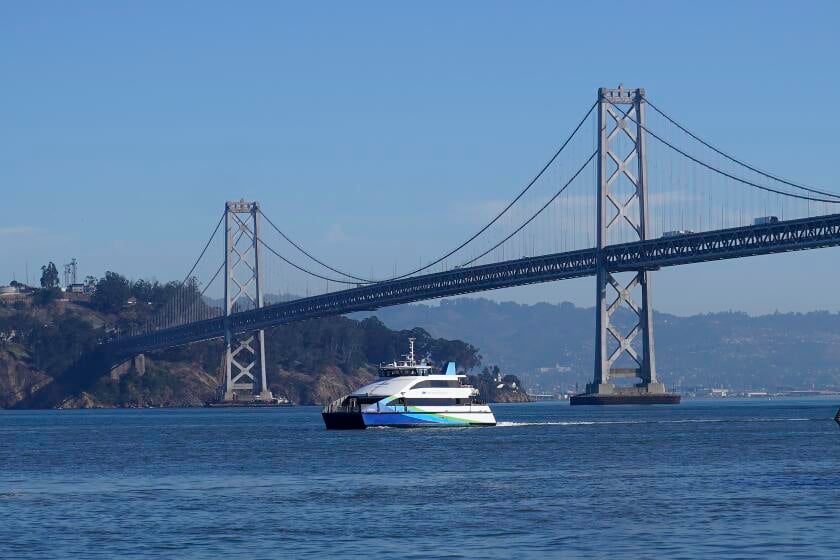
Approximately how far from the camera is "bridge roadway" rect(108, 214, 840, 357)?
116 m

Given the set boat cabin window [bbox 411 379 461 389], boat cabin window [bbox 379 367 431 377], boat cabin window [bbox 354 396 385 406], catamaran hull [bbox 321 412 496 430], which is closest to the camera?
catamaran hull [bbox 321 412 496 430]

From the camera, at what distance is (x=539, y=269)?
13612cm

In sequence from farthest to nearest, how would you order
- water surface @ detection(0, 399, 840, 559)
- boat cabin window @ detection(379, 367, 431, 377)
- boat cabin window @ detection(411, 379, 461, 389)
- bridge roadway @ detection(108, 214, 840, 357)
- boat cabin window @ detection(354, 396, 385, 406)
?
bridge roadway @ detection(108, 214, 840, 357) < boat cabin window @ detection(354, 396, 385, 406) < boat cabin window @ detection(379, 367, 431, 377) < boat cabin window @ detection(411, 379, 461, 389) < water surface @ detection(0, 399, 840, 559)

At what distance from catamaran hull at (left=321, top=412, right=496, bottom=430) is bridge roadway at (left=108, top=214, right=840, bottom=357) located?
125 feet

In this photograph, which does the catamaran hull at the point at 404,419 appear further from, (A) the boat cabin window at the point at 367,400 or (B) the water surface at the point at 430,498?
(B) the water surface at the point at 430,498

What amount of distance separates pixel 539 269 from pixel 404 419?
55555 millimetres

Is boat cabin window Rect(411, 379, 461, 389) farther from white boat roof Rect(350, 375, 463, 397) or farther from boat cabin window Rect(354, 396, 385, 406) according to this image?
boat cabin window Rect(354, 396, 385, 406)

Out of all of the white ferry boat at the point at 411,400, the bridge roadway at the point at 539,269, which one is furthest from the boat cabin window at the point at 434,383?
the bridge roadway at the point at 539,269

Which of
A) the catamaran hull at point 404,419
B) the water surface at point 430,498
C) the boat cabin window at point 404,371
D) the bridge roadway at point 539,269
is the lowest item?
the water surface at point 430,498

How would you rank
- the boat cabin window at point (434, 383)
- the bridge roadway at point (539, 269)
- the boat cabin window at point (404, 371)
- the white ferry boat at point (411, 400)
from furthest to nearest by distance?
the bridge roadway at point (539, 269) < the boat cabin window at point (404, 371) < the boat cabin window at point (434, 383) < the white ferry boat at point (411, 400)

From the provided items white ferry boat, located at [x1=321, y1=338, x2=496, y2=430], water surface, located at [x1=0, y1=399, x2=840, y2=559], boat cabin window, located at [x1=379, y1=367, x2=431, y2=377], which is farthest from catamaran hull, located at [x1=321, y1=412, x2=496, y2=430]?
water surface, located at [x1=0, y1=399, x2=840, y2=559]

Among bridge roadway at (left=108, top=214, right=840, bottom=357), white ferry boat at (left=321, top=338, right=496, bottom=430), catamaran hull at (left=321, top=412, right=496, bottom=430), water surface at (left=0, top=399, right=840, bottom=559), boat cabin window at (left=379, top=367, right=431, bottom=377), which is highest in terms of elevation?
bridge roadway at (left=108, top=214, right=840, bottom=357)

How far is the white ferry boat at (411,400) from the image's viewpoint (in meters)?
81.9

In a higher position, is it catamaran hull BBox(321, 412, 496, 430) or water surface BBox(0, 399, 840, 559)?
catamaran hull BBox(321, 412, 496, 430)
